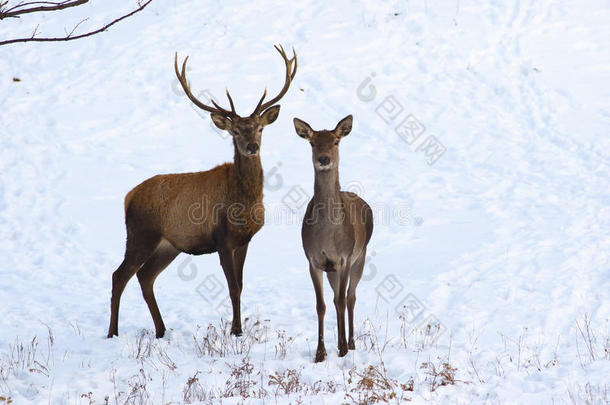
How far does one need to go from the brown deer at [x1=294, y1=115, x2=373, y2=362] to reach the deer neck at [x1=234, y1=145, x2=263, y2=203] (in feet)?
2.93

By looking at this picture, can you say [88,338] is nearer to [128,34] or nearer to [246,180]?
[246,180]

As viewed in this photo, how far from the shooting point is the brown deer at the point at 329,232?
7168 millimetres

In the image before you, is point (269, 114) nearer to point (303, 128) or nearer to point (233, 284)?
point (303, 128)

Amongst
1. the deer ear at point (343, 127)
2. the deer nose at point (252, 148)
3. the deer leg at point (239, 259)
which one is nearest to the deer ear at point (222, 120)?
the deer nose at point (252, 148)

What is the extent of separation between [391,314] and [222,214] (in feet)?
7.51

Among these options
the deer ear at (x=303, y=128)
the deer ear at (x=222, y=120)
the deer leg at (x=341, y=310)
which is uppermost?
the deer ear at (x=222, y=120)

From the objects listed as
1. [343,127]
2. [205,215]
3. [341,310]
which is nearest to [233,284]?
[205,215]

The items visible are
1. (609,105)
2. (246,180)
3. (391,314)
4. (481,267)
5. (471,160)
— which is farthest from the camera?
(609,105)

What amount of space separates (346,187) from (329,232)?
5713 millimetres

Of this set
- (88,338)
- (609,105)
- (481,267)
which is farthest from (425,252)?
(609,105)

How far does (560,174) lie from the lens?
42.4ft

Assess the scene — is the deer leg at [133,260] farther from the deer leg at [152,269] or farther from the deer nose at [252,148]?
the deer nose at [252,148]

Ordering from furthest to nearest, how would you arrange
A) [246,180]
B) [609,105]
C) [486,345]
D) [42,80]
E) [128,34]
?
[128,34]
[42,80]
[609,105]
[246,180]
[486,345]

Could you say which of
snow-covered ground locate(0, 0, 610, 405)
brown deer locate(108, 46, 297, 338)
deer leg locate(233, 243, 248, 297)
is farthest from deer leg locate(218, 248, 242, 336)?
snow-covered ground locate(0, 0, 610, 405)
